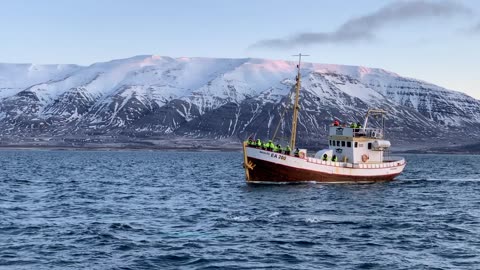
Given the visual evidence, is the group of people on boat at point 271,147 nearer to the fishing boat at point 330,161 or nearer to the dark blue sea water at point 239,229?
the fishing boat at point 330,161

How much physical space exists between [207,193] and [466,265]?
145 feet

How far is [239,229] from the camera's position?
46.7 meters

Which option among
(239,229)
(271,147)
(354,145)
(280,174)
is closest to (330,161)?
(354,145)

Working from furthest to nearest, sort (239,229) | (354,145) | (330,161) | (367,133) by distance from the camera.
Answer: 1. (367,133)
2. (354,145)
3. (330,161)
4. (239,229)

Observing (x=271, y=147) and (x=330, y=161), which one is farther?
(x=330, y=161)

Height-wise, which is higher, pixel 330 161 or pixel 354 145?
pixel 354 145

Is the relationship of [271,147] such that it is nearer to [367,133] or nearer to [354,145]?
[354,145]

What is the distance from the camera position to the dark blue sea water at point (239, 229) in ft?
120

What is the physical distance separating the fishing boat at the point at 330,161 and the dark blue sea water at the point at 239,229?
651 cm

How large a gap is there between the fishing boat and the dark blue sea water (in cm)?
651

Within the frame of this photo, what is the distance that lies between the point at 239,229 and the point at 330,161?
4195cm

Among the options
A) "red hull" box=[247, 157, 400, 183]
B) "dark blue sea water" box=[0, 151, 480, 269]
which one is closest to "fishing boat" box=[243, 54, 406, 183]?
"red hull" box=[247, 157, 400, 183]

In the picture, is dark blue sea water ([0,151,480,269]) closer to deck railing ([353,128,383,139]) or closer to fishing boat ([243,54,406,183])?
fishing boat ([243,54,406,183])

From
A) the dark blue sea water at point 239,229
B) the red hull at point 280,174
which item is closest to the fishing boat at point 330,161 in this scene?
the red hull at point 280,174
